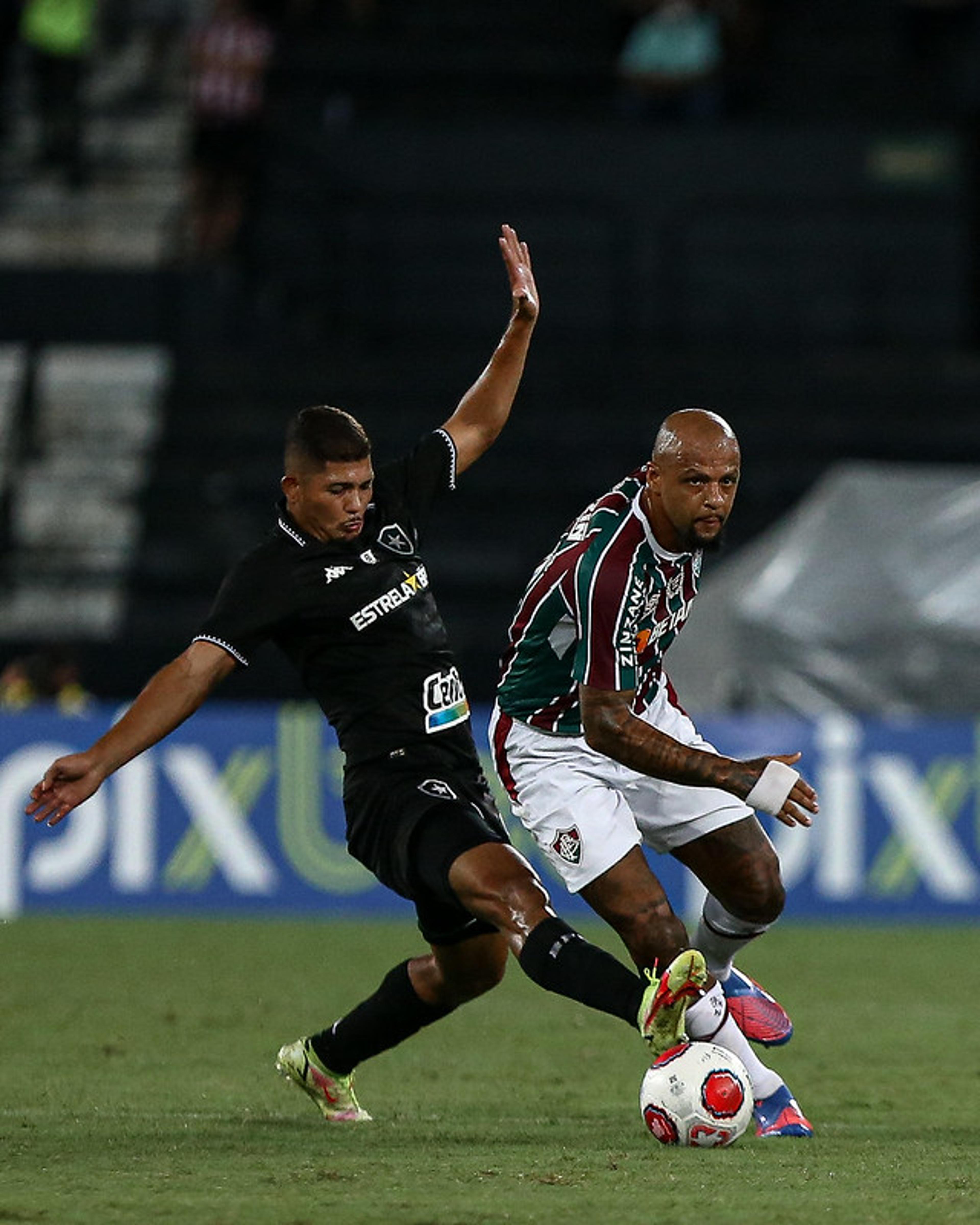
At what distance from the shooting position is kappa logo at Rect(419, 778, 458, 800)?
676cm

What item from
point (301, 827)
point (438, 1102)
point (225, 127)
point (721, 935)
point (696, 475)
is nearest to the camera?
point (696, 475)

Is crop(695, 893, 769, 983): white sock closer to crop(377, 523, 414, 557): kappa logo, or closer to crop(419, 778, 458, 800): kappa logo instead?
crop(419, 778, 458, 800): kappa logo

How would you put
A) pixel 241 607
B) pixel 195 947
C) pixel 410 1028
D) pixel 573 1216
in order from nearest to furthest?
pixel 573 1216 < pixel 241 607 < pixel 410 1028 < pixel 195 947

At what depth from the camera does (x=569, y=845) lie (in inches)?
271

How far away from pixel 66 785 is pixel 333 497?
3.65 ft

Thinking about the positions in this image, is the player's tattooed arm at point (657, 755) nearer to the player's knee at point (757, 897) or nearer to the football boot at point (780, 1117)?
the player's knee at point (757, 897)

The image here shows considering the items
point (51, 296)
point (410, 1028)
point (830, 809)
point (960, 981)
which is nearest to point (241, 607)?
point (410, 1028)

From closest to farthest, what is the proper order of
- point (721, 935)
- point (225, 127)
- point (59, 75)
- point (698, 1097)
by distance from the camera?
point (698, 1097) → point (721, 935) → point (225, 127) → point (59, 75)

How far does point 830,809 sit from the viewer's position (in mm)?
13969

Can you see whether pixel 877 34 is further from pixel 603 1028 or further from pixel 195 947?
pixel 603 1028

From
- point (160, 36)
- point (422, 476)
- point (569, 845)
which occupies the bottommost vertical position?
point (569, 845)

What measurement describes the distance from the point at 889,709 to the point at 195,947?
17.0 ft

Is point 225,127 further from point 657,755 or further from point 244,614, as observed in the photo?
point 657,755

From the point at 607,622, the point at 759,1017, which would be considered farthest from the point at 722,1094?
the point at 607,622
